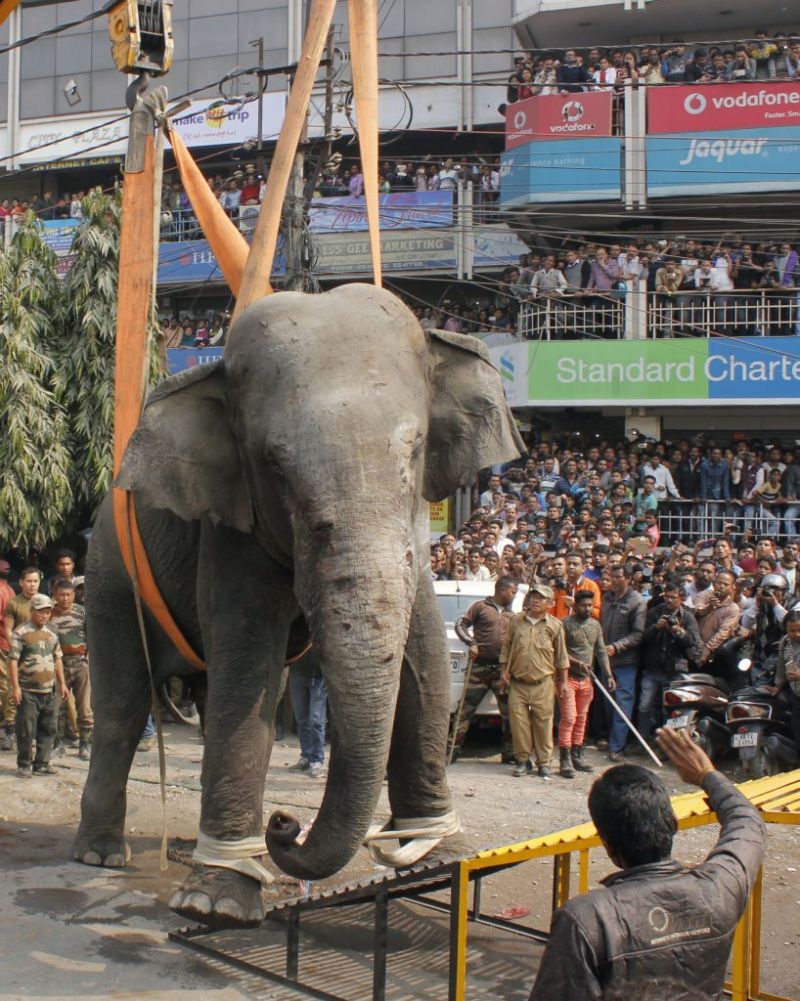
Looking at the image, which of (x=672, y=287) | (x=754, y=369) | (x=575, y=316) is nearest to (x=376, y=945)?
(x=754, y=369)

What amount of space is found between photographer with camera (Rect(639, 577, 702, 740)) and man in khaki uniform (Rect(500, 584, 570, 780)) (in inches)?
37.8

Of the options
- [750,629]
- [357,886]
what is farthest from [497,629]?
[357,886]

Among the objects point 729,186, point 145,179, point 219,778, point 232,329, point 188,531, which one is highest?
point 729,186

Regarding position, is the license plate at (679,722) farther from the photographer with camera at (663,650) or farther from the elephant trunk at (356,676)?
the elephant trunk at (356,676)

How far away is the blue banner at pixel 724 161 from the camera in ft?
77.2

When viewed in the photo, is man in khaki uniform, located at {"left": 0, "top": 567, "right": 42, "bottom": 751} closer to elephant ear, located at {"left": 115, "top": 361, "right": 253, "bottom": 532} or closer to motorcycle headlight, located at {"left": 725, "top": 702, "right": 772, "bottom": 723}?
motorcycle headlight, located at {"left": 725, "top": 702, "right": 772, "bottom": 723}

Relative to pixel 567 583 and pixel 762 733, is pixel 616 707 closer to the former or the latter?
pixel 762 733

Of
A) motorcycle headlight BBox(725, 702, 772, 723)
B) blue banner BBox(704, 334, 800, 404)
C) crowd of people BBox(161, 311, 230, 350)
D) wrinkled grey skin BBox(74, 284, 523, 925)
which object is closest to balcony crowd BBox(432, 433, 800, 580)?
blue banner BBox(704, 334, 800, 404)

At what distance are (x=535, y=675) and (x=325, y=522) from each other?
6.06 metres

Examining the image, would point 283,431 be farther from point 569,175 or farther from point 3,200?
point 3,200

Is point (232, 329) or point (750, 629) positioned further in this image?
point (750, 629)

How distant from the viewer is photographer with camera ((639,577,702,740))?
10.6 metres

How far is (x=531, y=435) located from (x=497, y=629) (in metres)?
13.5

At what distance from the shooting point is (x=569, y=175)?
24891 millimetres
